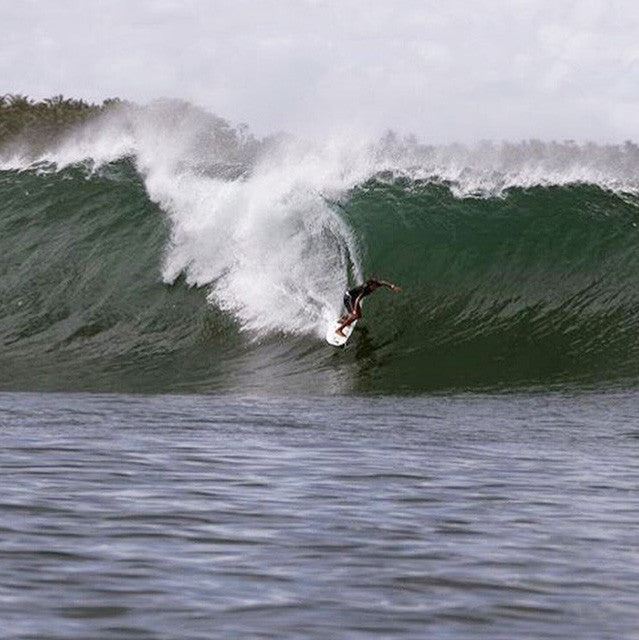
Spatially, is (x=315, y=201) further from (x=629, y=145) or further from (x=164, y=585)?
(x=164, y=585)

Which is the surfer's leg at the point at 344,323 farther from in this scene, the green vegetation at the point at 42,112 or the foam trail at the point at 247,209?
the green vegetation at the point at 42,112

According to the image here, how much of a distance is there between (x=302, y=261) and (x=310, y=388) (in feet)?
15.4

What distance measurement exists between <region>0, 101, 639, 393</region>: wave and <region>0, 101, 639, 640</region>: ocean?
0.17ft

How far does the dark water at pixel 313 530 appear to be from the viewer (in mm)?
5730

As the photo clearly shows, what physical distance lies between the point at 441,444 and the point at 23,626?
234 inches

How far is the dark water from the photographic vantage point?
18.8ft

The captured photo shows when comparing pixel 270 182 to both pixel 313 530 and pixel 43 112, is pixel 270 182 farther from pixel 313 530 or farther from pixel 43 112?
pixel 43 112

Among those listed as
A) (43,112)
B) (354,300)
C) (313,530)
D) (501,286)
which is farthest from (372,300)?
(43,112)

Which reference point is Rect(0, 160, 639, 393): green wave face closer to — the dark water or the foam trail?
the foam trail

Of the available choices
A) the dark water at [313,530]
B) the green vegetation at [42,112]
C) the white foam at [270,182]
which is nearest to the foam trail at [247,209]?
the white foam at [270,182]

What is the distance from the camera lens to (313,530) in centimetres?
734

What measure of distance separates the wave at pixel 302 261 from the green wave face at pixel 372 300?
4 centimetres

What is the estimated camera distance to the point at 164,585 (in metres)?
6.12

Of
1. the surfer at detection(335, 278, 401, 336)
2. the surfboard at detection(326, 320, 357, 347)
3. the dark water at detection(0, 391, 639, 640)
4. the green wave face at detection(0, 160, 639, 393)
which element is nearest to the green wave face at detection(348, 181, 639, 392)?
the green wave face at detection(0, 160, 639, 393)
